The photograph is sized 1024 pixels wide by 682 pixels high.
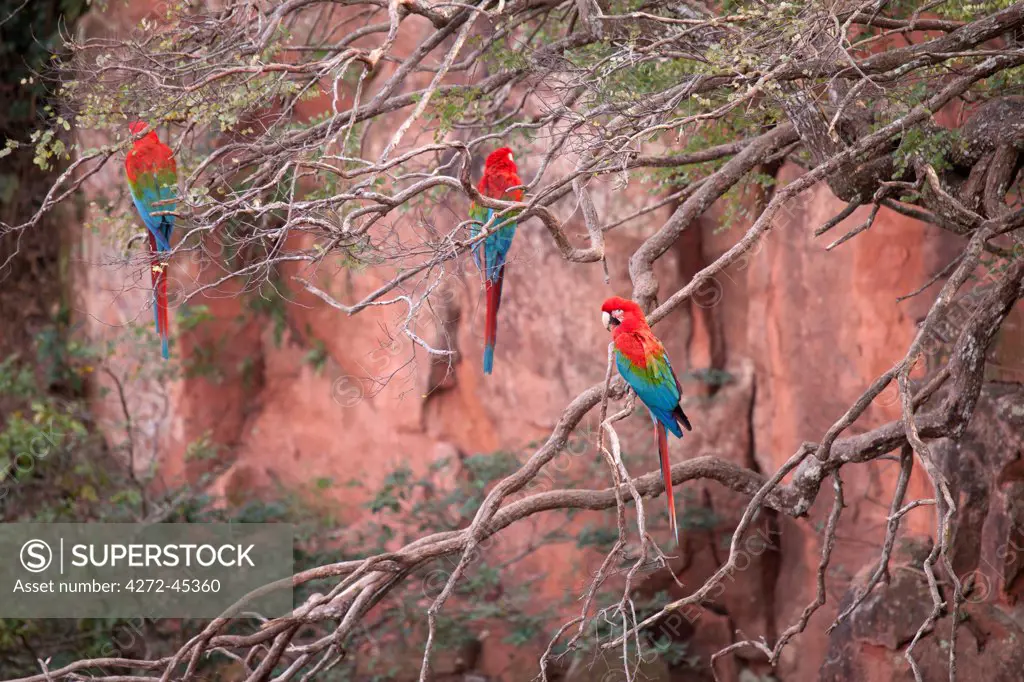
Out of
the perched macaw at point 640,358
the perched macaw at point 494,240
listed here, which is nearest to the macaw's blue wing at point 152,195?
the perched macaw at point 494,240

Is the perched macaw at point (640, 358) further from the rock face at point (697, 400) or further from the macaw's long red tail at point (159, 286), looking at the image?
the rock face at point (697, 400)

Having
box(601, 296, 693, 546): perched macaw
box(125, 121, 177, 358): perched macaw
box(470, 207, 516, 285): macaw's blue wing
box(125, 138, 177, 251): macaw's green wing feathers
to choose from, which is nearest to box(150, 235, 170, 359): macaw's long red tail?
box(125, 121, 177, 358): perched macaw

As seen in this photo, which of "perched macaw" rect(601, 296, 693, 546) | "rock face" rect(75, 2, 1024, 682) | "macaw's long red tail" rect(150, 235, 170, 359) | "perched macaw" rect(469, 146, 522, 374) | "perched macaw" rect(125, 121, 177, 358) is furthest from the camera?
"rock face" rect(75, 2, 1024, 682)

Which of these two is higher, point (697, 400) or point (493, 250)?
point (697, 400)

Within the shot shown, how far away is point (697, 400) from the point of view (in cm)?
548

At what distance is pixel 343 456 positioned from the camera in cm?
663

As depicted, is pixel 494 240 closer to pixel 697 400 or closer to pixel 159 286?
pixel 159 286

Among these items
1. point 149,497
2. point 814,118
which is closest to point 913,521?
point 814,118

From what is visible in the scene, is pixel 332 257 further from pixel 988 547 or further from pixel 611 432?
pixel 611 432

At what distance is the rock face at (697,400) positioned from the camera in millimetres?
4070

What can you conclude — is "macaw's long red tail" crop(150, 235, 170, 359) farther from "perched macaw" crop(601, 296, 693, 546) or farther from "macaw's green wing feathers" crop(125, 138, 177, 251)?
"perched macaw" crop(601, 296, 693, 546)

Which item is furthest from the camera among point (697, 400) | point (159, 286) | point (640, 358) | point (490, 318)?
point (697, 400)

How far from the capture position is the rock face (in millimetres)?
4070

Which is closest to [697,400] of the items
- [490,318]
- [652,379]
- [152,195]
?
[490,318]
